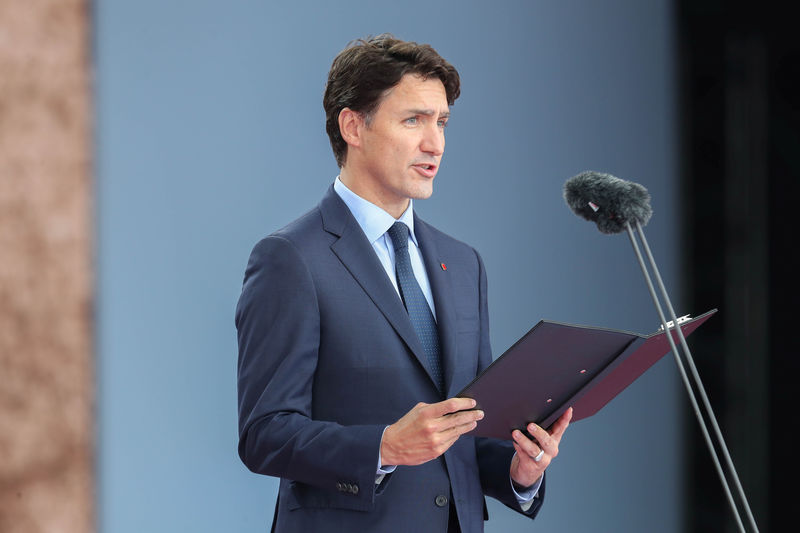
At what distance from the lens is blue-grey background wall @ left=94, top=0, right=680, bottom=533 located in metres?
2.35

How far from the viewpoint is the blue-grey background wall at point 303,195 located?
2.35 m

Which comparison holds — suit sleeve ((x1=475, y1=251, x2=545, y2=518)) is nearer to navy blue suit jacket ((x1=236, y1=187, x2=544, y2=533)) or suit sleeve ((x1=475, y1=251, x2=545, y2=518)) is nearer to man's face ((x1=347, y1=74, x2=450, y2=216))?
navy blue suit jacket ((x1=236, y1=187, x2=544, y2=533))

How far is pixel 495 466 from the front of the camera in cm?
194

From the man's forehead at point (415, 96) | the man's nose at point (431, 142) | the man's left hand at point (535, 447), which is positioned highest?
the man's forehead at point (415, 96)

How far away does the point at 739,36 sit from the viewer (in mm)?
3432

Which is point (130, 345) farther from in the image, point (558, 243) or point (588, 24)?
point (588, 24)

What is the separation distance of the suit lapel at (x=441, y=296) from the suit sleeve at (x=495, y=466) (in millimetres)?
138

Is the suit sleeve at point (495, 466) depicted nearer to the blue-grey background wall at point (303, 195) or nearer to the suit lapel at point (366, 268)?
the suit lapel at point (366, 268)

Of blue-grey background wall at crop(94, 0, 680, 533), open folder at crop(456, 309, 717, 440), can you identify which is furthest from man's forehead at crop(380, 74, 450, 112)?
blue-grey background wall at crop(94, 0, 680, 533)

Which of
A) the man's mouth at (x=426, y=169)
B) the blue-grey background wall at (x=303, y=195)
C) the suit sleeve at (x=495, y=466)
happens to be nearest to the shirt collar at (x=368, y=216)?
the man's mouth at (x=426, y=169)

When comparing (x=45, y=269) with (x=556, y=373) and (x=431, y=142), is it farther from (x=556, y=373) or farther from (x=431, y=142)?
(x=556, y=373)

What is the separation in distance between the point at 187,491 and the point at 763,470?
199 centimetres

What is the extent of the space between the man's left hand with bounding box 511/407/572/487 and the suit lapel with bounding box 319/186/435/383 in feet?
0.66

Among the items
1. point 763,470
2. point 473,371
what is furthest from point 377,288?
point 763,470
